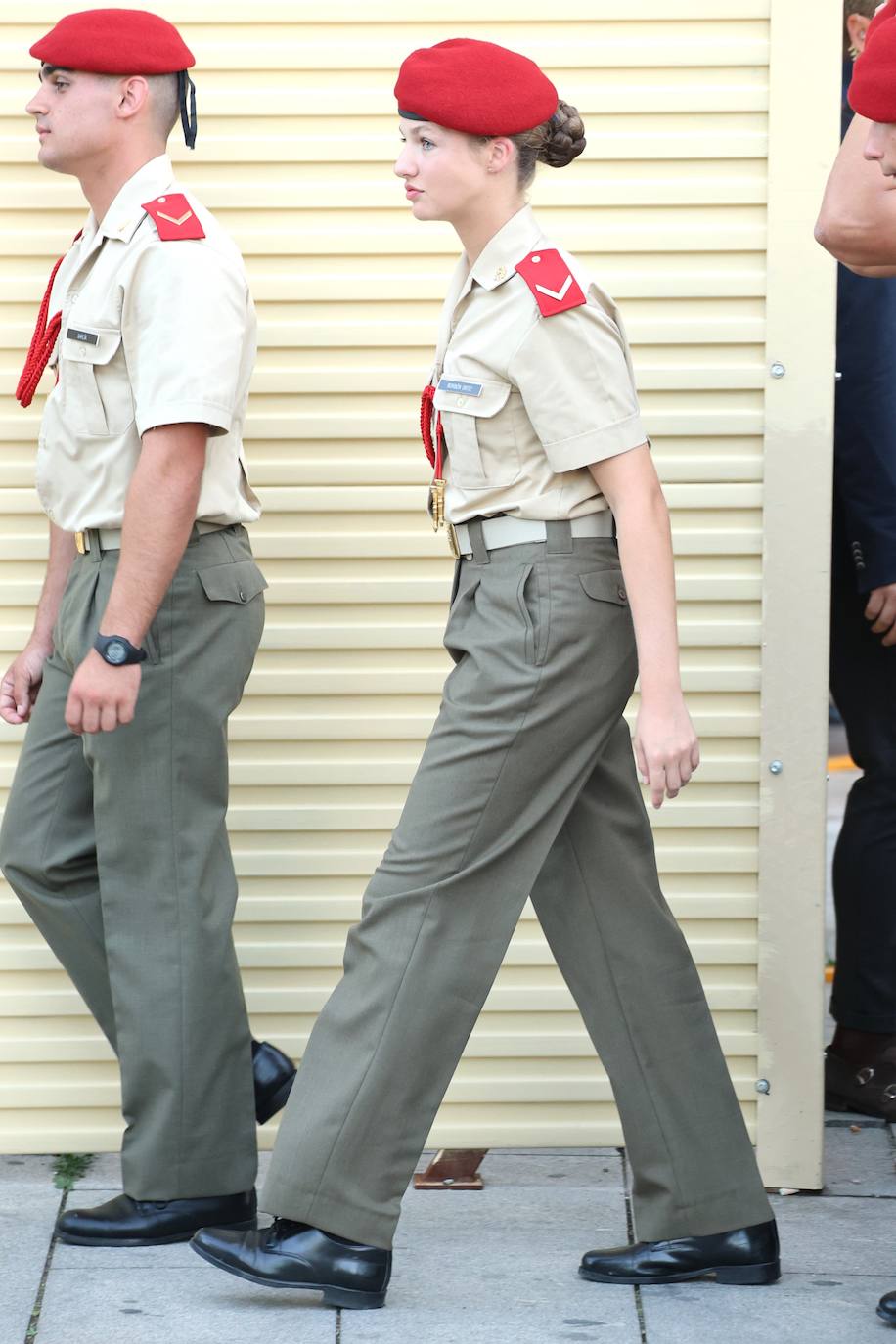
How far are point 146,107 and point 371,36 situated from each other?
1.73ft

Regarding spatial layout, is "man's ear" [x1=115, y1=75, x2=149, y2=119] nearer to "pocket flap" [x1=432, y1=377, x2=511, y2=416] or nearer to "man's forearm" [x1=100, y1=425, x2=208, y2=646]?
"man's forearm" [x1=100, y1=425, x2=208, y2=646]


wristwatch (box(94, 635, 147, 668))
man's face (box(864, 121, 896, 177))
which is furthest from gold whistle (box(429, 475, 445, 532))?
man's face (box(864, 121, 896, 177))

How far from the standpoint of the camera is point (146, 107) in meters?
3.32

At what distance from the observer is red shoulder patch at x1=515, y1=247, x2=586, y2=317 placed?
2.95 metres

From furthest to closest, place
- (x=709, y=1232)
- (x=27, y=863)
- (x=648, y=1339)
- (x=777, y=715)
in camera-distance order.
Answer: (x=777, y=715) < (x=27, y=863) < (x=709, y=1232) < (x=648, y=1339)

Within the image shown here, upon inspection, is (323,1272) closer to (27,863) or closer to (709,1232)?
(709,1232)

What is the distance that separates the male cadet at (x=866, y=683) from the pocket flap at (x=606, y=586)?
39.3 inches

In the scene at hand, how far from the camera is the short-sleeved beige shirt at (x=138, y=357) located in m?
3.16

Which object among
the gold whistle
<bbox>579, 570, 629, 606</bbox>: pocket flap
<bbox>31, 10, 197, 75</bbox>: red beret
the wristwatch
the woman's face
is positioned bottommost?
the wristwatch

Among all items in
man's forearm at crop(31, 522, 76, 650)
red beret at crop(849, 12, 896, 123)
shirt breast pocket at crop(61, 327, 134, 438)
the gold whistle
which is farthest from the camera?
man's forearm at crop(31, 522, 76, 650)

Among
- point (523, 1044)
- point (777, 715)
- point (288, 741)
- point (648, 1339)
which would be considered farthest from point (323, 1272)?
point (777, 715)

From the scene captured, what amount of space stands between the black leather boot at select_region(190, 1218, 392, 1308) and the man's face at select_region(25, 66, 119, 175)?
1.81m

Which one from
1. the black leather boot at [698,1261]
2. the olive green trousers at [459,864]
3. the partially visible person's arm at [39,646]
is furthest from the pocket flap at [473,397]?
the black leather boot at [698,1261]

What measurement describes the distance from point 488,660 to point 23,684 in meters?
1.03
